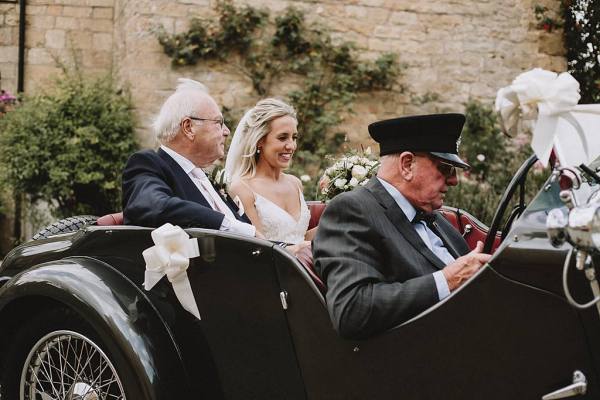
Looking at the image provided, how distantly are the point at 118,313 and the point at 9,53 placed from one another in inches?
360

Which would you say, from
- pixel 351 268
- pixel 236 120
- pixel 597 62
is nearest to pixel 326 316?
pixel 351 268

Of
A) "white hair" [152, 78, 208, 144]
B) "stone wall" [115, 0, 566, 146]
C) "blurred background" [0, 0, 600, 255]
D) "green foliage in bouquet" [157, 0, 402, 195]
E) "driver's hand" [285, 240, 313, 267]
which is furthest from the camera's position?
"stone wall" [115, 0, 566, 146]

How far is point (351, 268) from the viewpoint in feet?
6.86

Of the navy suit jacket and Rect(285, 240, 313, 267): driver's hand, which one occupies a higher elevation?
the navy suit jacket

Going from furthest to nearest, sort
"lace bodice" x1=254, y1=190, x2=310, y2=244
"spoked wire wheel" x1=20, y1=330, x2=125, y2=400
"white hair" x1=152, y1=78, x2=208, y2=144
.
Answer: "lace bodice" x1=254, y1=190, x2=310, y2=244 < "white hair" x1=152, y1=78, x2=208, y2=144 < "spoked wire wheel" x1=20, y1=330, x2=125, y2=400

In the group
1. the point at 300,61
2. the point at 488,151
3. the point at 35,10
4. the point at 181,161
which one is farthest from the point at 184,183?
the point at 35,10

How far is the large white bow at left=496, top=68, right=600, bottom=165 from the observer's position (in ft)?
5.33

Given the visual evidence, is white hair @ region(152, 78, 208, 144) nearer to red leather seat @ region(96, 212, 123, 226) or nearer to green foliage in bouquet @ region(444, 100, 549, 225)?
red leather seat @ region(96, 212, 123, 226)

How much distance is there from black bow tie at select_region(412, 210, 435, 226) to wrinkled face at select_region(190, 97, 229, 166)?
1.39 m

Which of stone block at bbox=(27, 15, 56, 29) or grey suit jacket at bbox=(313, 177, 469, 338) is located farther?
stone block at bbox=(27, 15, 56, 29)

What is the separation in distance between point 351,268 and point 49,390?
1.43 metres

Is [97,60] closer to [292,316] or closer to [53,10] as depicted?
[53,10]

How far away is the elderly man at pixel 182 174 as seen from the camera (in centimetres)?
271

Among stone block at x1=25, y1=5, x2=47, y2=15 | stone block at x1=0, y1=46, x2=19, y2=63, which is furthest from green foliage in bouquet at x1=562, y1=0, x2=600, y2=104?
stone block at x1=0, y1=46, x2=19, y2=63
